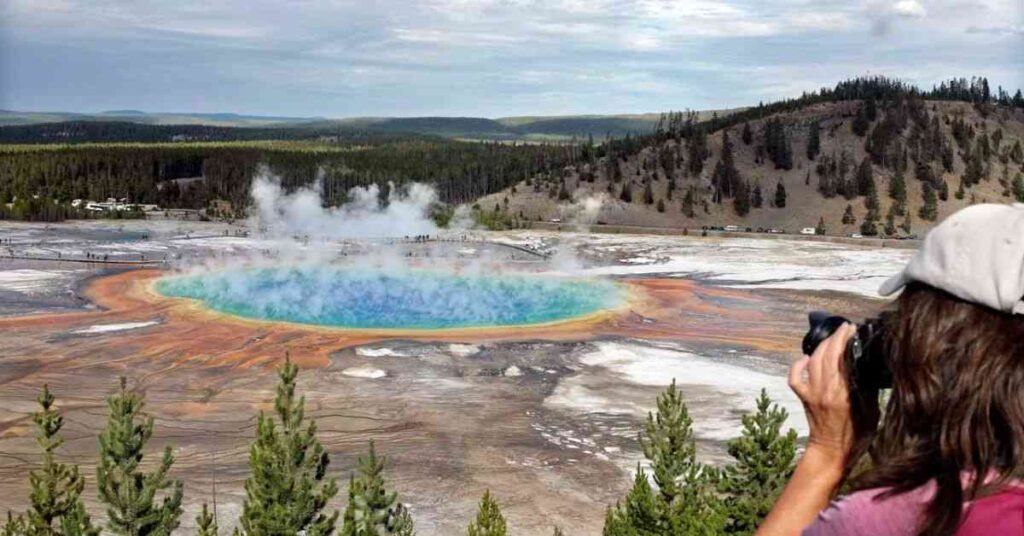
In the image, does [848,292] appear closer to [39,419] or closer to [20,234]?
[39,419]

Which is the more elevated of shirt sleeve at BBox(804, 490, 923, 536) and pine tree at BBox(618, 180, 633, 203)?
shirt sleeve at BBox(804, 490, 923, 536)

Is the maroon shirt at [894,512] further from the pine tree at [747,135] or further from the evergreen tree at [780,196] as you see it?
the pine tree at [747,135]

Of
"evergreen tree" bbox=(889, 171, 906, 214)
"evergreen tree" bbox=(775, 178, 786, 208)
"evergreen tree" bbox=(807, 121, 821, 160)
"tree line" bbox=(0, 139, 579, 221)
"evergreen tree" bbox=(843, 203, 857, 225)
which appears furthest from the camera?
"tree line" bbox=(0, 139, 579, 221)

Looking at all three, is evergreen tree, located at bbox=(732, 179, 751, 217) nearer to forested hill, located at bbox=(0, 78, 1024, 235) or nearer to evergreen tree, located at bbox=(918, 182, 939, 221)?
forested hill, located at bbox=(0, 78, 1024, 235)

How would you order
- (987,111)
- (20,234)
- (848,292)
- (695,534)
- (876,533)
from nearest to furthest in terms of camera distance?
(876,533) < (695,534) < (848,292) < (20,234) < (987,111)

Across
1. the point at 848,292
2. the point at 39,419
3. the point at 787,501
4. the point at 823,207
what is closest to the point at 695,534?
the point at 39,419

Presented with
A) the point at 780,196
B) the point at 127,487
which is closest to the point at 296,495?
the point at 127,487

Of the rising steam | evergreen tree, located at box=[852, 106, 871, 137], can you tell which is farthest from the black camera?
evergreen tree, located at box=[852, 106, 871, 137]

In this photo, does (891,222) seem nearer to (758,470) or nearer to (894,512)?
(758,470)
